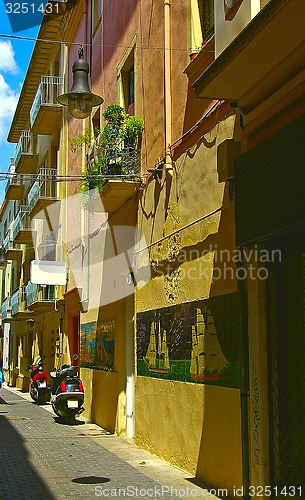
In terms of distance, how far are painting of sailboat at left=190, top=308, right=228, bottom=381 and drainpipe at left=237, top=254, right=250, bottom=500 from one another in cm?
61

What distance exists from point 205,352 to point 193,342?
1.56ft

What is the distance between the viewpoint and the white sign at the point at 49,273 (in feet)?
63.9

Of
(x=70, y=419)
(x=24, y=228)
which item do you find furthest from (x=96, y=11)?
(x=24, y=228)

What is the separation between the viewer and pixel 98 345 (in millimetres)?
15133

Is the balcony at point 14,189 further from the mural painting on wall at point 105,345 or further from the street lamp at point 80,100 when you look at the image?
the street lamp at point 80,100

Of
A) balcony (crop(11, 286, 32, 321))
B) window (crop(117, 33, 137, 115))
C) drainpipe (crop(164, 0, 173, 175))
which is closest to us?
drainpipe (crop(164, 0, 173, 175))

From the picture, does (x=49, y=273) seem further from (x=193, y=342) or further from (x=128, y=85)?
(x=193, y=342)

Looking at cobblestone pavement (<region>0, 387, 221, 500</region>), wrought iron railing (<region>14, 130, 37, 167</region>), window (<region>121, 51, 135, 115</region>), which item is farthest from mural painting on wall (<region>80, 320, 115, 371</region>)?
wrought iron railing (<region>14, 130, 37, 167</region>)

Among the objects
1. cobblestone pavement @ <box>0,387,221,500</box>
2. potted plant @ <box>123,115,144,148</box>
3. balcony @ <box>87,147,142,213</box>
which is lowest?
cobblestone pavement @ <box>0,387,221,500</box>

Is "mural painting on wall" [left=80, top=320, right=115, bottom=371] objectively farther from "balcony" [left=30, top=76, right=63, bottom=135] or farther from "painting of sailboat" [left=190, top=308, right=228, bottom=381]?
"balcony" [left=30, top=76, right=63, bottom=135]

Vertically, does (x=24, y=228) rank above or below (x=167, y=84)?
above

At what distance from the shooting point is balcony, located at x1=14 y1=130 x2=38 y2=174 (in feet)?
91.1

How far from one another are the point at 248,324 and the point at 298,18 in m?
3.23

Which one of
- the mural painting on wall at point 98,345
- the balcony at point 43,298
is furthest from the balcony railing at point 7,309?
the mural painting on wall at point 98,345
